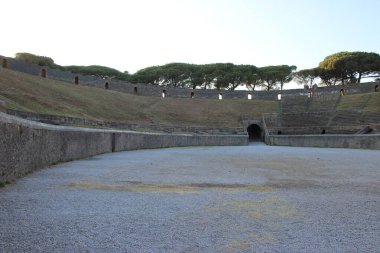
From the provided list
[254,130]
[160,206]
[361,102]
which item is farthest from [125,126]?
[361,102]

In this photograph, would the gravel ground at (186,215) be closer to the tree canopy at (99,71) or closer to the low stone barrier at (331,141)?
the low stone barrier at (331,141)

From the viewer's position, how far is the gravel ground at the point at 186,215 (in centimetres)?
274

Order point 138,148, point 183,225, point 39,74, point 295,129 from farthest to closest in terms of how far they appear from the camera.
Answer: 1. point 39,74
2. point 295,129
3. point 138,148
4. point 183,225

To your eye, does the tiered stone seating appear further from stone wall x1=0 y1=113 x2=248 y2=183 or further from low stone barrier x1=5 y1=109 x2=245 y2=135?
stone wall x1=0 y1=113 x2=248 y2=183

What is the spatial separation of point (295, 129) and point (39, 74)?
28004 millimetres

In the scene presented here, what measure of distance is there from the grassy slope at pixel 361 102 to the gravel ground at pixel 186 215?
112 feet

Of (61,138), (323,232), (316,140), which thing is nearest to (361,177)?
(323,232)

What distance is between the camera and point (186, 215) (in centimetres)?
366

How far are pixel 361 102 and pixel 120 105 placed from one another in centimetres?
2653

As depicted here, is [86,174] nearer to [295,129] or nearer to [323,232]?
[323,232]

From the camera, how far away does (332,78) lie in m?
64.6

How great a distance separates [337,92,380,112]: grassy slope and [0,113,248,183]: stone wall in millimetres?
29358

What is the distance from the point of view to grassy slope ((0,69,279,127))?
25.4m

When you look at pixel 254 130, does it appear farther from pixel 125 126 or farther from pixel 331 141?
pixel 125 126
